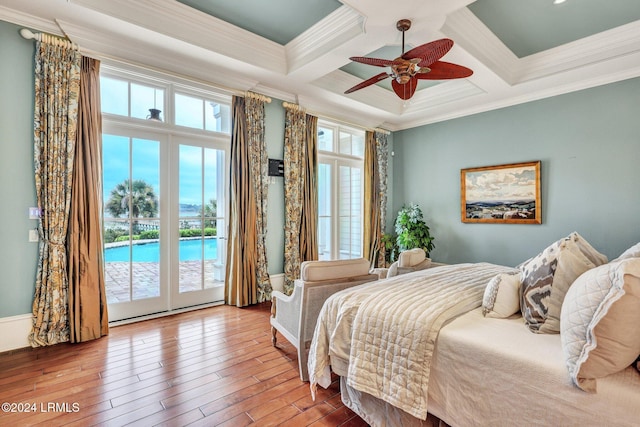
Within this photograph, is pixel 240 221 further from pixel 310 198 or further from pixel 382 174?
pixel 382 174

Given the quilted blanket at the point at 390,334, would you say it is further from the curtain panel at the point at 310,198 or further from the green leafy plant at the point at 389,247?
the green leafy plant at the point at 389,247

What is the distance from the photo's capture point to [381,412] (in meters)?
1.72

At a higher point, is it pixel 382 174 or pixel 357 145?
pixel 357 145

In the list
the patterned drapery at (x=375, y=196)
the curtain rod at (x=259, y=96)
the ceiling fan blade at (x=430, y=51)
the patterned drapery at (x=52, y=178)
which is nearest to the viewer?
the ceiling fan blade at (x=430, y=51)

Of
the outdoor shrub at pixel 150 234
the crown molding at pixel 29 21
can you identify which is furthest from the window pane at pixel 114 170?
the crown molding at pixel 29 21

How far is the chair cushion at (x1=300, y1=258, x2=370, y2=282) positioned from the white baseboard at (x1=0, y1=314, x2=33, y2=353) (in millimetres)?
2599

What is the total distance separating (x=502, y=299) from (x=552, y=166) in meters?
3.63

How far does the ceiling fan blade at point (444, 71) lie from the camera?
2654 millimetres

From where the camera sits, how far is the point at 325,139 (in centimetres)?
541

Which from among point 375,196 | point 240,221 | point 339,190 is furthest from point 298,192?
point 375,196

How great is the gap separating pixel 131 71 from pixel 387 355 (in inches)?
148

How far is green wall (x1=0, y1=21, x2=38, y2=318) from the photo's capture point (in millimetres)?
2717

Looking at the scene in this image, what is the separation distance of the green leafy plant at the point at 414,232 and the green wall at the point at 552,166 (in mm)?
338

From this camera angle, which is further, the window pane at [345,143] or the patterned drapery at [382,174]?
the patterned drapery at [382,174]
